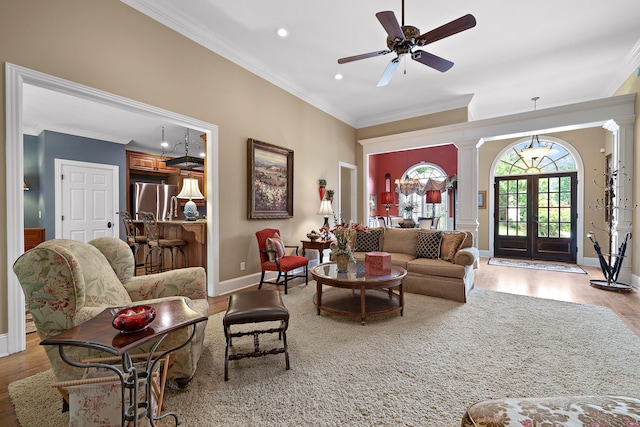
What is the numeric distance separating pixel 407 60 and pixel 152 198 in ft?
21.9

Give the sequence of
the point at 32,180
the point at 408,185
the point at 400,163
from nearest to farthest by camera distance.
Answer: the point at 32,180 → the point at 408,185 → the point at 400,163

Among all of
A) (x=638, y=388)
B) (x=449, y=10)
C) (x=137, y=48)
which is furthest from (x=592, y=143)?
(x=137, y=48)

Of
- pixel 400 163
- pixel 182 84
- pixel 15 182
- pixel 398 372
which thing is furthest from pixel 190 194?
pixel 400 163

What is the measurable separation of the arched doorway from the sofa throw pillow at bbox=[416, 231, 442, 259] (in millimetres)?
3999

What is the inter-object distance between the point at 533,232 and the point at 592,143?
2258 mm

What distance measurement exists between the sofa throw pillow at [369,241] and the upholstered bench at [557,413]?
3.76 m

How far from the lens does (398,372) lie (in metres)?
2.05

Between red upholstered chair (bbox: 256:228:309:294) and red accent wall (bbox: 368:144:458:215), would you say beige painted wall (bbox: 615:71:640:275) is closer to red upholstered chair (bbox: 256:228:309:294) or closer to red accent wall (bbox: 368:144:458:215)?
red accent wall (bbox: 368:144:458:215)

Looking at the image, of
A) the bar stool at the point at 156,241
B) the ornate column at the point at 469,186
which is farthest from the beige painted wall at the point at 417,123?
the bar stool at the point at 156,241

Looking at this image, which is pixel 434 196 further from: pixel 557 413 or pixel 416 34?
pixel 557 413

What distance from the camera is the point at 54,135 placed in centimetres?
558

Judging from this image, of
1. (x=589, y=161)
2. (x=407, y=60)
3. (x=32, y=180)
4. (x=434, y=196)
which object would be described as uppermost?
(x=407, y=60)

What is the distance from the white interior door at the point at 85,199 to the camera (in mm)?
5621

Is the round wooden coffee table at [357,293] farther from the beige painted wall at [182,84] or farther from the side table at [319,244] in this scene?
the beige painted wall at [182,84]
